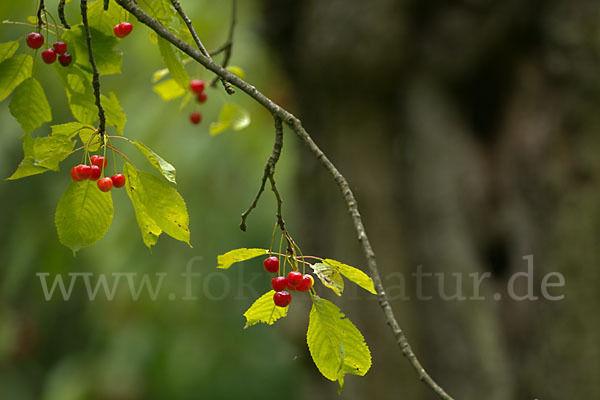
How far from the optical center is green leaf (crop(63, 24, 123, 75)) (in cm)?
82

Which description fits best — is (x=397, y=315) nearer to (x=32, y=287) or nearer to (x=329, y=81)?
(x=329, y=81)

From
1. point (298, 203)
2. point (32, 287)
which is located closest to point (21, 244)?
point (32, 287)

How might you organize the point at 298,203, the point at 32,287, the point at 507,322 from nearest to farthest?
the point at 507,322, the point at 298,203, the point at 32,287

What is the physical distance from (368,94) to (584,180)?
2.73ft

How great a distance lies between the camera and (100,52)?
0.85 m

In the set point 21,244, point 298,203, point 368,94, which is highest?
point 368,94

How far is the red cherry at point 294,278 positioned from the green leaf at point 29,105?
0.41 metres

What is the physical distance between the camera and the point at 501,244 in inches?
87.5

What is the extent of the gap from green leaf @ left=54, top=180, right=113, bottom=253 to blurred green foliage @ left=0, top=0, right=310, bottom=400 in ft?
8.70

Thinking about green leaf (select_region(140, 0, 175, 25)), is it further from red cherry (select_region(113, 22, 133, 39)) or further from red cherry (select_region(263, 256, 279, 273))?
red cherry (select_region(263, 256, 279, 273))

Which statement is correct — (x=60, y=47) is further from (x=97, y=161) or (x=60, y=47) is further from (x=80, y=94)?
(x=97, y=161)

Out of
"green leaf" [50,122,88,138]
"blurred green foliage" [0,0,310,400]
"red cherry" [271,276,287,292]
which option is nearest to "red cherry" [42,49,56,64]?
"green leaf" [50,122,88,138]

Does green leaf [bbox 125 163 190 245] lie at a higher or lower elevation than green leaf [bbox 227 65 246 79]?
lower

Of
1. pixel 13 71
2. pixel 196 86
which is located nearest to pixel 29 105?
pixel 13 71
